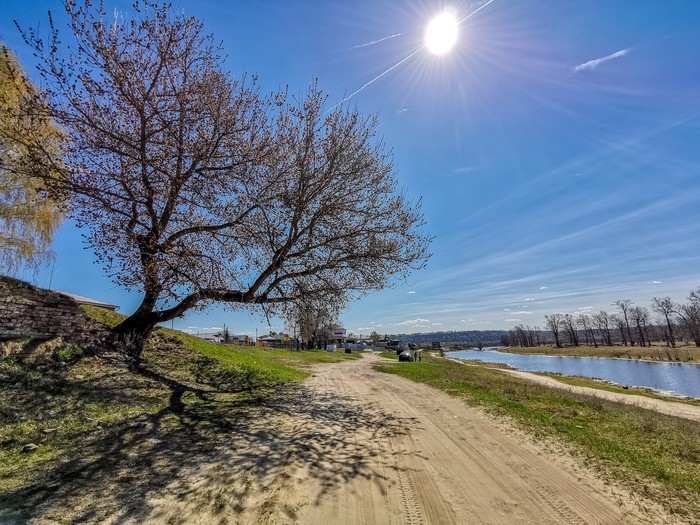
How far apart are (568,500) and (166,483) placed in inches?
195

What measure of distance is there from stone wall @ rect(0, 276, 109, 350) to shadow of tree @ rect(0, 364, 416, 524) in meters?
4.11

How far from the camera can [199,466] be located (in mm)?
4887

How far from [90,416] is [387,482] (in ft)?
18.8

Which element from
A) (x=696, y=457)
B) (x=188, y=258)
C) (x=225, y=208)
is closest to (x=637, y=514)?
(x=696, y=457)

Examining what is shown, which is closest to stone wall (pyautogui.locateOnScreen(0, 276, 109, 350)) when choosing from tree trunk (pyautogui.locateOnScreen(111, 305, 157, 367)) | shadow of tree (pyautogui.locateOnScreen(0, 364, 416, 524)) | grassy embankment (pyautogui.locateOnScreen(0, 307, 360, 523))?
tree trunk (pyautogui.locateOnScreen(111, 305, 157, 367))

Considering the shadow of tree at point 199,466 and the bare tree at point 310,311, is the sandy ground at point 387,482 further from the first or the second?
the bare tree at point 310,311

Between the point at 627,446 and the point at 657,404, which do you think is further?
the point at 657,404

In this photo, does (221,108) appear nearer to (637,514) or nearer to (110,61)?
(110,61)

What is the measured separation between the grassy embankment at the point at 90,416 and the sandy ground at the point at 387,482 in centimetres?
96

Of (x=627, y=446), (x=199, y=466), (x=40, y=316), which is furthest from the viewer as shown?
(x=40, y=316)

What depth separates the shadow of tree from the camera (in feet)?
12.0

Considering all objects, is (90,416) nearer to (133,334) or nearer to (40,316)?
(40,316)

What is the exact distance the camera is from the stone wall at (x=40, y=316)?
8.60 metres

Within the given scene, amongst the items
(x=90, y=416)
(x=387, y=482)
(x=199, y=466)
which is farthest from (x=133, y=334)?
(x=387, y=482)
